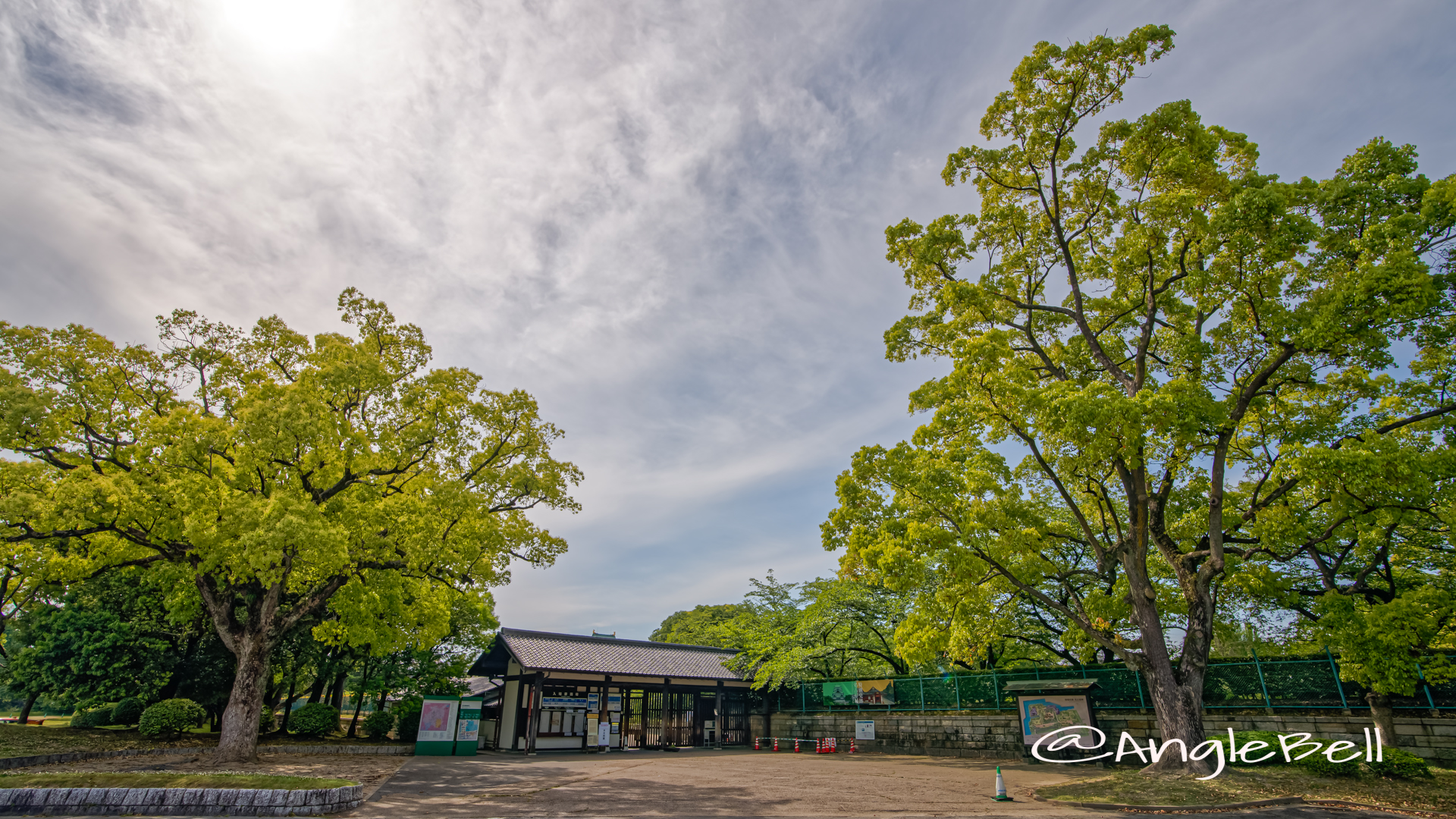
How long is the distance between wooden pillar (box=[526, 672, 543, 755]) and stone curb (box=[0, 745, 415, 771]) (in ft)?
11.5

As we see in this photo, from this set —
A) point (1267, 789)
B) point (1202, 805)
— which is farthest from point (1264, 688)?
point (1202, 805)

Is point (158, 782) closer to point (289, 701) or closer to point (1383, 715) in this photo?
point (289, 701)

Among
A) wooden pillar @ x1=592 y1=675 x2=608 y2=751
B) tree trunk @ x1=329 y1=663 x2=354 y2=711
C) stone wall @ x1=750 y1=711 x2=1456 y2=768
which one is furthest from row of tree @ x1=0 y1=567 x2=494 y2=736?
stone wall @ x1=750 y1=711 x2=1456 y2=768

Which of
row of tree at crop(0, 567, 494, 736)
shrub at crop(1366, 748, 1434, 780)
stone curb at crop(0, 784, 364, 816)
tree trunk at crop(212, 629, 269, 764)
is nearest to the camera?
stone curb at crop(0, 784, 364, 816)

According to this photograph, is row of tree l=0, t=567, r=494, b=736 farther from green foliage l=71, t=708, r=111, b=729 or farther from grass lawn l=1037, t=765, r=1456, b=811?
grass lawn l=1037, t=765, r=1456, b=811

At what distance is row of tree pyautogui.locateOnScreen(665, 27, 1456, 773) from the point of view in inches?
426

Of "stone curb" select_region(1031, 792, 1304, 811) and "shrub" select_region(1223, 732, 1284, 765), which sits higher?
"shrub" select_region(1223, 732, 1284, 765)

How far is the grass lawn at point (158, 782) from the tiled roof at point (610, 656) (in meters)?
12.1

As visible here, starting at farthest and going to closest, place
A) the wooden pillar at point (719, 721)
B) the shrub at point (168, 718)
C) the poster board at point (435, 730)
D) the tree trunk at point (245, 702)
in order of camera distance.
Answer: the wooden pillar at point (719, 721), the poster board at point (435, 730), the shrub at point (168, 718), the tree trunk at point (245, 702)

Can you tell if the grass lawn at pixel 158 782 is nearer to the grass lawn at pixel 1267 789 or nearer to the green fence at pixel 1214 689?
the grass lawn at pixel 1267 789

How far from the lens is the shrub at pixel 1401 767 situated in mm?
10883

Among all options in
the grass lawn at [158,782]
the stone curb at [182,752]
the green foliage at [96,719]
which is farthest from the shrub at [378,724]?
the grass lawn at [158,782]

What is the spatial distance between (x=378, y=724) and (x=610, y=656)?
8.14 metres

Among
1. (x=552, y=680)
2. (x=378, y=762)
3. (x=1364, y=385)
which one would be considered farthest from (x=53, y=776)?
(x=1364, y=385)
